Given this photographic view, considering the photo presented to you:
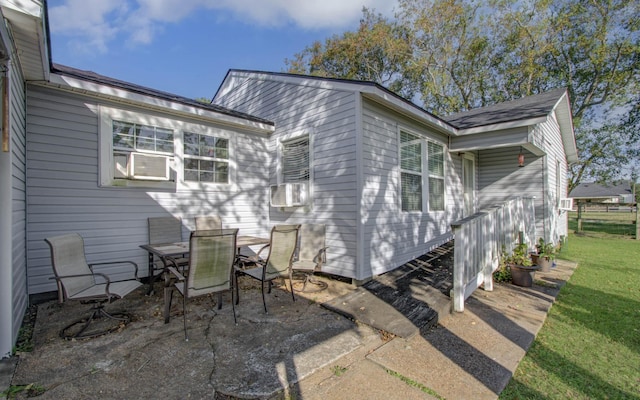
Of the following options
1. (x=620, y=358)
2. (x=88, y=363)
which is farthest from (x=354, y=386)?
(x=620, y=358)

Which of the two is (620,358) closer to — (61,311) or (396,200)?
(396,200)

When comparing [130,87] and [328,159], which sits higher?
[130,87]

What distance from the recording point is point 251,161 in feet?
20.8

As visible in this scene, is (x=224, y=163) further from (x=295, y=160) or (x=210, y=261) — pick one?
(x=210, y=261)

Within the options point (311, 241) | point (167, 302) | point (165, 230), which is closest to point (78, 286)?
point (167, 302)

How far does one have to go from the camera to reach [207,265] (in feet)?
10.1

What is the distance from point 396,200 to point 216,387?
4205mm

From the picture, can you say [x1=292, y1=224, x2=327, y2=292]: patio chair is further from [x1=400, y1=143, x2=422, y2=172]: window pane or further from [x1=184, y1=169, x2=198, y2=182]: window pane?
[x1=184, y1=169, x2=198, y2=182]: window pane

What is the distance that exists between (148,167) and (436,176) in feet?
19.0

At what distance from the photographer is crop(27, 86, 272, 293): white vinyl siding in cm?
395

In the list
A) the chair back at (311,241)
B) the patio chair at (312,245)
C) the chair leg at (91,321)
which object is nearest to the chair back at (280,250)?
the patio chair at (312,245)

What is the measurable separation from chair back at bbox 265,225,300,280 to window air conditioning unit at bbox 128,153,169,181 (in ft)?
7.67

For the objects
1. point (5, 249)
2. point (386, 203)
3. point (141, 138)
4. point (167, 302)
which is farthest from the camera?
point (386, 203)

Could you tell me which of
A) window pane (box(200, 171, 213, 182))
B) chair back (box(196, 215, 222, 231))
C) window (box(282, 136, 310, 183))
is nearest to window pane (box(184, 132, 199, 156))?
window pane (box(200, 171, 213, 182))
